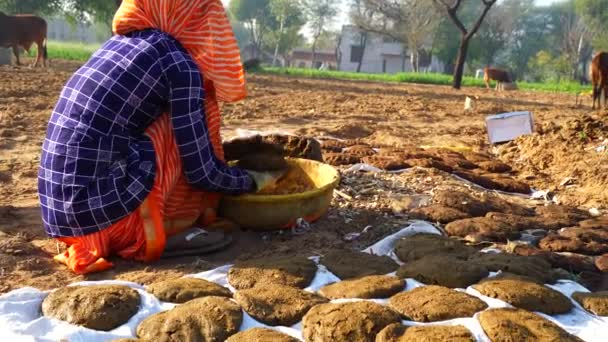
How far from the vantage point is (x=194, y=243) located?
2.56 m

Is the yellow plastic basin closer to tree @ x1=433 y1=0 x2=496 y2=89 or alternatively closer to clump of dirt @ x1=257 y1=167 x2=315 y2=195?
clump of dirt @ x1=257 y1=167 x2=315 y2=195

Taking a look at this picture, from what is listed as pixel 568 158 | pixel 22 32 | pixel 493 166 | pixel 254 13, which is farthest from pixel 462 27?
pixel 254 13

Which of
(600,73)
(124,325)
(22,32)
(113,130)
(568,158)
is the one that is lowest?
(124,325)

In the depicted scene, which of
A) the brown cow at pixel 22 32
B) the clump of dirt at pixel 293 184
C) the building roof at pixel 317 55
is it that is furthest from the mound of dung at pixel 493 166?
the building roof at pixel 317 55

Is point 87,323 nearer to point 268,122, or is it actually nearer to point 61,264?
point 61,264

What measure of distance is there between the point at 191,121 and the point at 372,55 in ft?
171

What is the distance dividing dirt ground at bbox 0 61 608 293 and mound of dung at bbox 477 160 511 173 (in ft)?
0.42

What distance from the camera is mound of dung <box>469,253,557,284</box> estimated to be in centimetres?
219

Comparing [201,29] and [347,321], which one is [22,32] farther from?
[347,321]

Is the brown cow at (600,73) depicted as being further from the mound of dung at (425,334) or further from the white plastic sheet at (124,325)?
the mound of dung at (425,334)

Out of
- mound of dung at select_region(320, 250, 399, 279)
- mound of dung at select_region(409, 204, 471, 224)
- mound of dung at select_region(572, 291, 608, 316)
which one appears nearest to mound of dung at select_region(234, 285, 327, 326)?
mound of dung at select_region(320, 250, 399, 279)

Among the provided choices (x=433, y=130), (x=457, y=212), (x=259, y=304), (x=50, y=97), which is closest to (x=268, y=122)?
(x=433, y=130)

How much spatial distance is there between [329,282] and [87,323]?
0.88m

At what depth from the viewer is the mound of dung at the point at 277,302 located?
6.20 feet
